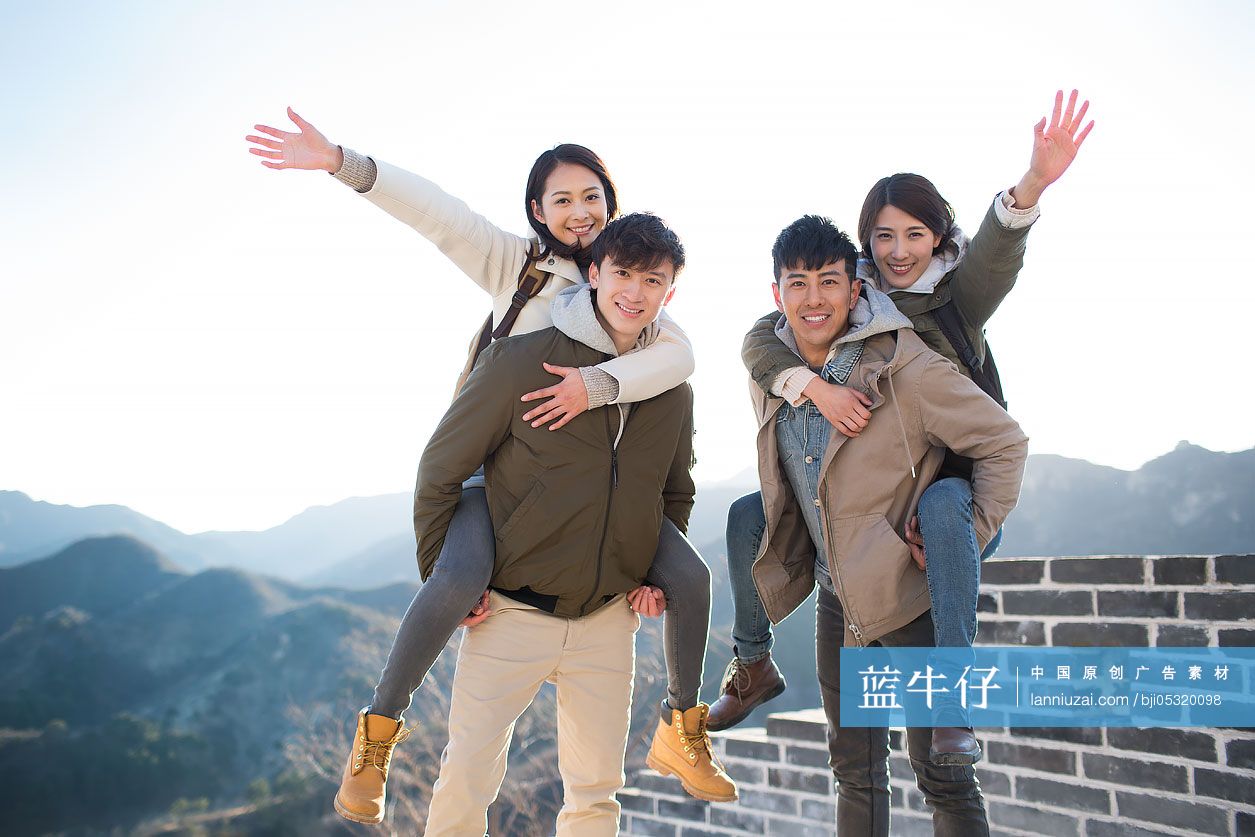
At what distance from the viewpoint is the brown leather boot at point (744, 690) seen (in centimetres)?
231

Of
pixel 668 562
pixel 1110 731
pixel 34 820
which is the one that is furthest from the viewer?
pixel 34 820

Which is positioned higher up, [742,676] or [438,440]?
[438,440]

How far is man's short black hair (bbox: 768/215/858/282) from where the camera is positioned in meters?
2.12

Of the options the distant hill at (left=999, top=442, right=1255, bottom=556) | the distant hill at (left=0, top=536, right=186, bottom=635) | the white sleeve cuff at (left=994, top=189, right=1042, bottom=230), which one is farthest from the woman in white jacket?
the distant hill at (left=0, top=536, right=186, bottom=635)

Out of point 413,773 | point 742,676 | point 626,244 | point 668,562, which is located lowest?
point 413,773

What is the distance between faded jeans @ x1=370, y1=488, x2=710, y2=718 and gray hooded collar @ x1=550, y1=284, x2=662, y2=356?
0.45 metres

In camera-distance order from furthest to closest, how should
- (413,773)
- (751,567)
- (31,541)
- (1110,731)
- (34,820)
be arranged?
(31,541)
(34,820)
(413,773)
(1110,731)
(751,567)

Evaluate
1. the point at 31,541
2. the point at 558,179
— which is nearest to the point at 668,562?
the point at 558,179

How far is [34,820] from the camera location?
15.1 m

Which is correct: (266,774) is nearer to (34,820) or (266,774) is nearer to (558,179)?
(34,820)

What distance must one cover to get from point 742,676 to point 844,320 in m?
1.02

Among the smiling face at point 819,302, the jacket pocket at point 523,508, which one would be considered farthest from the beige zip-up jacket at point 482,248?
the jacket pocket at point 523,508

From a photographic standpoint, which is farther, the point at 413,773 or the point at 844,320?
the point at 413,773

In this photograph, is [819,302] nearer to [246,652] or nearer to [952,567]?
[952,567]
